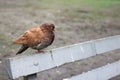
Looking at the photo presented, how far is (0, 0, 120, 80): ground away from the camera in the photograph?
10.2 meters

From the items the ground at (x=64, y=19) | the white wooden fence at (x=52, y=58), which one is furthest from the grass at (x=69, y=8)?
the white wooden fence at (x=52, y=58)

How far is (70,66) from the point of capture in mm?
8477

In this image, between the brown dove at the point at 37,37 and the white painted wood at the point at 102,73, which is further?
the white painted wood at the point at 102,73

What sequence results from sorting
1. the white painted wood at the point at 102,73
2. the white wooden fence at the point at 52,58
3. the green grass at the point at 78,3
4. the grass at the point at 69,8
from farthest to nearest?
the green grass at the point at 78,3 → the grass at the point at 69,8 → the white painted wood at the point at 102,73 → the white wooden fence at the point at 52,58

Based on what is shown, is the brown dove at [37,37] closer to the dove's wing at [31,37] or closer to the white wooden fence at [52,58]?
the dove's wing at [31,37]

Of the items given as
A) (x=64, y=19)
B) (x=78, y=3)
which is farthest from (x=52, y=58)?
(x=78, y=3)

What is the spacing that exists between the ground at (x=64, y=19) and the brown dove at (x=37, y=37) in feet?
11.2

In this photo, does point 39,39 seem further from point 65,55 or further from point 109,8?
point 109,8

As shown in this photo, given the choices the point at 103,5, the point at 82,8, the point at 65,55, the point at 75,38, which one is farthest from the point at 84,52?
the point at 103,5

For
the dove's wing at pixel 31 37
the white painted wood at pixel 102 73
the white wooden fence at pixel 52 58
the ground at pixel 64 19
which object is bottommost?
the ground at pixel 64 19

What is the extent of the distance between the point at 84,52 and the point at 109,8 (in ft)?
38.1

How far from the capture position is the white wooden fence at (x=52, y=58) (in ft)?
12.6

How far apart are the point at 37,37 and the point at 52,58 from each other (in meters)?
0.28

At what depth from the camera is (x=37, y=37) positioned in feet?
14.3
